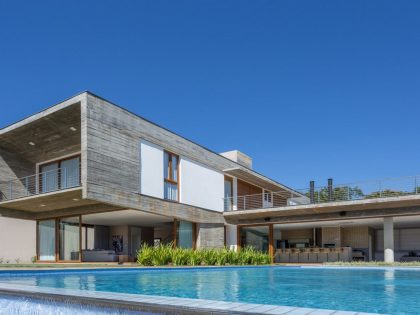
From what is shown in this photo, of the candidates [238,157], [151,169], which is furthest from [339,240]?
[151,169]

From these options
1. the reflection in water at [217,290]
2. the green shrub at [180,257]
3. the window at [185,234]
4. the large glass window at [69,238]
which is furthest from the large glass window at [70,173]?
the reflection in water at [217,290]

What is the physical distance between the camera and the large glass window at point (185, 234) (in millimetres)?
19328

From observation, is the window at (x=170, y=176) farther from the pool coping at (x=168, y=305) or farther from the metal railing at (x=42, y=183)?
the pool coping at (x=168, y=305)

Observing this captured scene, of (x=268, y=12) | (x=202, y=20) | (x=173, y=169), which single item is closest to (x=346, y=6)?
(x=268, y=12)

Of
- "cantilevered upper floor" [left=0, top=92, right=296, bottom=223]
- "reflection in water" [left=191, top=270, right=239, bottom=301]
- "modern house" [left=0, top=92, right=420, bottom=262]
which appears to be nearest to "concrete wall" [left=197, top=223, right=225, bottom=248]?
"modern house" [left=0, top=92, right=420, bottom=262]

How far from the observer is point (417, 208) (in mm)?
17391

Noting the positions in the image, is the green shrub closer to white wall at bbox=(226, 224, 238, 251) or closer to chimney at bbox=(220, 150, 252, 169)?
white wall at bbox=(226, 224, 238, 251)

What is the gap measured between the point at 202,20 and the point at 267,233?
37.1 feet

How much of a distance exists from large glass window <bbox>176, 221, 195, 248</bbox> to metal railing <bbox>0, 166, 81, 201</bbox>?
187 inches

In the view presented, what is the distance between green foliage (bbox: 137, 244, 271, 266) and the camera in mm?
14406

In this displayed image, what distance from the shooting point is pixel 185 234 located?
64.6 ft

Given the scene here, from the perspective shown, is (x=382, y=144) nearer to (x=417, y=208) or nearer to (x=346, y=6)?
(x=417, y=208)

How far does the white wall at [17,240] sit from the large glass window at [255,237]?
399 inches

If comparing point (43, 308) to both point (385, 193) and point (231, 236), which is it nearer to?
point (385, 193)
